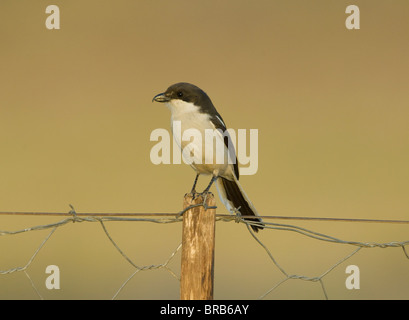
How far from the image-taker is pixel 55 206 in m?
8.34

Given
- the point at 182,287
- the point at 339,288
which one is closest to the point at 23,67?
the point at 339,288

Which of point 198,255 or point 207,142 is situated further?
point 207,142

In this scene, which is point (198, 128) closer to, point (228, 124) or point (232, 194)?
point (232, 194)

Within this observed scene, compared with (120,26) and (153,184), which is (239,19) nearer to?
(120,26)

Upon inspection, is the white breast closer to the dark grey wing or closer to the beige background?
the dark grey wing

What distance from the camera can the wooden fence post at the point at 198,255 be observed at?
2.54 metres

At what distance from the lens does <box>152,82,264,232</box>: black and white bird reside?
379cm

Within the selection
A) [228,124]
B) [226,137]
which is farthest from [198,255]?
[228,124]

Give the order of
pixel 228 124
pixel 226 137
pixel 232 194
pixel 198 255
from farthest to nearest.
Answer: pixel 228 124, pixel 232 194, pixel 226 137, pixel 198 255

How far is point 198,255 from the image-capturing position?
101 inches

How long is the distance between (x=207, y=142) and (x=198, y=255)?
1.29 m

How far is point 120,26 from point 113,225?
608cm

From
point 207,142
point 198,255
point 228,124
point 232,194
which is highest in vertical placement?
point 228,124

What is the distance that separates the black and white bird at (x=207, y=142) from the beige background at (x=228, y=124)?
10.0ft
